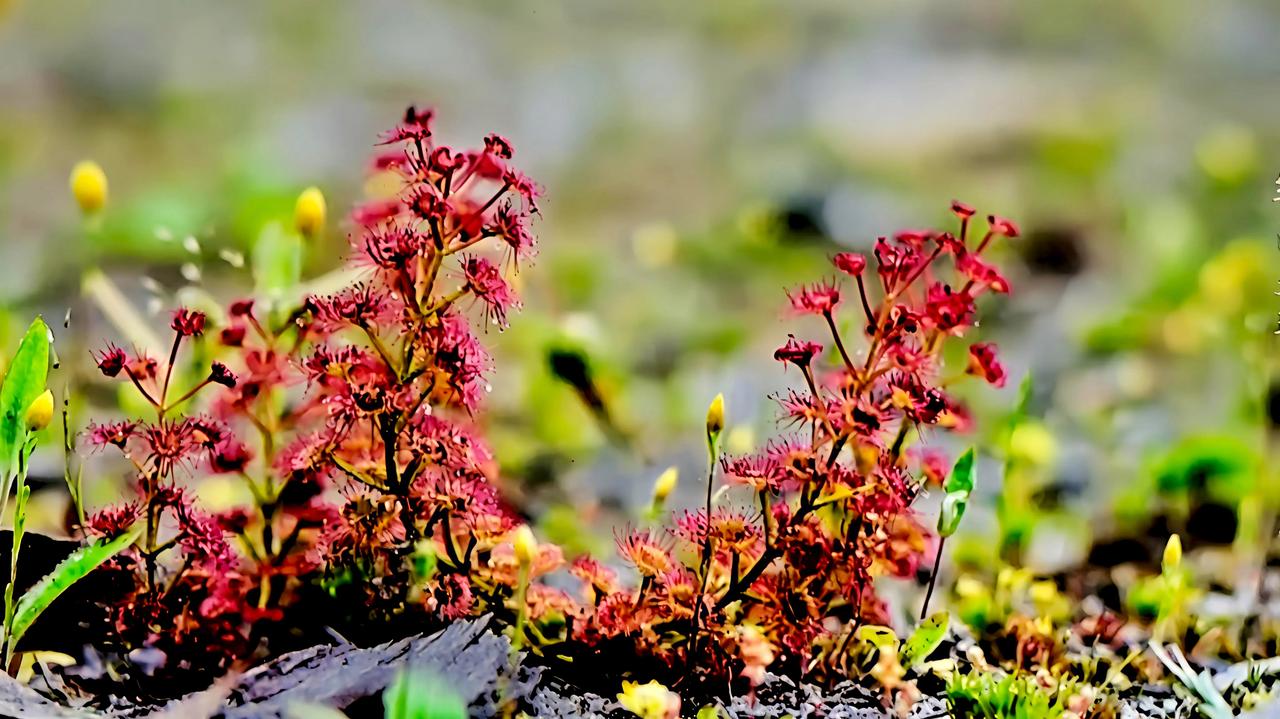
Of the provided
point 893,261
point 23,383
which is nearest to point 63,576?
point 23,383

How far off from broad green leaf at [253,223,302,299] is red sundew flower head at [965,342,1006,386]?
2.35 feet

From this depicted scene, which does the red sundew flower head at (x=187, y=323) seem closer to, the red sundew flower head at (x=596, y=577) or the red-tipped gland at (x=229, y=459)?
the red-tipped gland at (x=229, y=459)

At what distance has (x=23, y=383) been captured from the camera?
41.8 inches

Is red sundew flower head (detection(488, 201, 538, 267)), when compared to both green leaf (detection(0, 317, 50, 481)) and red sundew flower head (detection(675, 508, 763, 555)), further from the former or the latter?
green leaf (detection(0, 317, 50, 481))

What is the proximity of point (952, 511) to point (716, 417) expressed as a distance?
Answer: 9.6 inches

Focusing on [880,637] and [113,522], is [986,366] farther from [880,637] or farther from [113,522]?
[113,522]

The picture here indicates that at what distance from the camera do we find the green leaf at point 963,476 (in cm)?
115

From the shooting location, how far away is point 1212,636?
1.45m

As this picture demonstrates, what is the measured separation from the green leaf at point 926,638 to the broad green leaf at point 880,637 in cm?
2

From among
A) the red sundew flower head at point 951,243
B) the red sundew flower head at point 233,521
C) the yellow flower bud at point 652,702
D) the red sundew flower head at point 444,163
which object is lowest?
the yellow flower bud at point 652,702

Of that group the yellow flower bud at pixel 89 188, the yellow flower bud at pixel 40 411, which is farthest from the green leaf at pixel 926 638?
the yellow flower bud at pixel 89 188

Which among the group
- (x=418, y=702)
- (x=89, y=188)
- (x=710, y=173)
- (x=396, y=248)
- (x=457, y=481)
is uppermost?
(x=710, y=173)

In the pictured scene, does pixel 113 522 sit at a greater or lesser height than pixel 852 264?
lesser

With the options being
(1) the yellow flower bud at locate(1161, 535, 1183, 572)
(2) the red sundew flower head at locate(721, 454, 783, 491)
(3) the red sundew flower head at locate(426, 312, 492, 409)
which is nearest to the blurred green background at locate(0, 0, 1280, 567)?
(1) the yellow flower bud at locate(1161, 535, 1183, 572)
